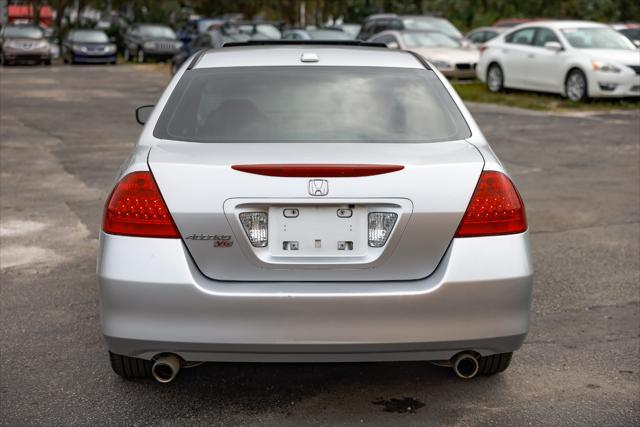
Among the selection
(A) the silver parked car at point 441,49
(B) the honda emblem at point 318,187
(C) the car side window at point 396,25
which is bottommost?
(C) the car side window at point 396,25

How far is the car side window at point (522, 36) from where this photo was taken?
21125 mm

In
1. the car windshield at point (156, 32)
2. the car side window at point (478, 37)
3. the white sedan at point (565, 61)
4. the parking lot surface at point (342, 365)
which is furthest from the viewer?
the car windshield at point (156, 32)

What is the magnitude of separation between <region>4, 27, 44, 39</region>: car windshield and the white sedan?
854 inches

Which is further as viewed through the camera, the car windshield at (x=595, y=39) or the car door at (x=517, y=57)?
the car door at (x=517, y=57)

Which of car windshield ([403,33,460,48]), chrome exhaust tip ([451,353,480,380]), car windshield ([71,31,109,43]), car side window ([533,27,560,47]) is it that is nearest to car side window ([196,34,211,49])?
car windshield ([403,33,460,48])

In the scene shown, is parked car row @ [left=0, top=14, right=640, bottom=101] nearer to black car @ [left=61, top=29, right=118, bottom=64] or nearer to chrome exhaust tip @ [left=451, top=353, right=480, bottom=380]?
black car @ [left=61, top=29, right=118, bottom=64]

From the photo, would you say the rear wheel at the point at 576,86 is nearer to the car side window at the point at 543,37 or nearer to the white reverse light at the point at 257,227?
the car side window at the point at 543,37

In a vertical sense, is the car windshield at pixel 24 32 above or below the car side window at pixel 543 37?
below

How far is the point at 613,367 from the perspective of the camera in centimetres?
495

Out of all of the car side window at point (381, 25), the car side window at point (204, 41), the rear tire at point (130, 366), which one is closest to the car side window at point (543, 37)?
the car side window at point (381, 25)

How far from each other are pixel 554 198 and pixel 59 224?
182 inches

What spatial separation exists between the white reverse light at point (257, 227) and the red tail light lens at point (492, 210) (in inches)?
29.5

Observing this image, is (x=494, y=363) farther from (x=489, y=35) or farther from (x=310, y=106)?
(x=489, y=35)

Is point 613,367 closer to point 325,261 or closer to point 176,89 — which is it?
point 325,261
